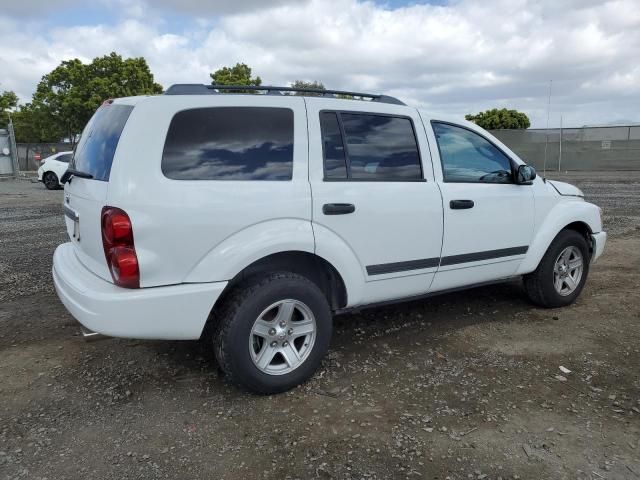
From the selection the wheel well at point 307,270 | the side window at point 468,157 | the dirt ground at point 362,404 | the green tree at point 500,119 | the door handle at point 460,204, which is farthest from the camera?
the green tree at point 500,119

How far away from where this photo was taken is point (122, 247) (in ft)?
9.30

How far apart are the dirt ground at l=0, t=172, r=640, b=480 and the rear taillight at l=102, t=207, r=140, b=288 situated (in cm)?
90

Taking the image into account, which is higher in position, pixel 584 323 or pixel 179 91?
pixel 179 91

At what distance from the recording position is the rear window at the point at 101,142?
3070 mm

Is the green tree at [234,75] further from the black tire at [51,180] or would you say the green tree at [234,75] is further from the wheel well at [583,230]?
the wheel well at [583,230]

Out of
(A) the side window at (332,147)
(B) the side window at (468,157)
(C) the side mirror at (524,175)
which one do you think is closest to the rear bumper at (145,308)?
(A) the side window at (332,147)

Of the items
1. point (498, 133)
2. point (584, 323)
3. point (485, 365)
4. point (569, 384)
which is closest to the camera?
point (569, 384)

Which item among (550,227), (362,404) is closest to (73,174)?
(362,404)

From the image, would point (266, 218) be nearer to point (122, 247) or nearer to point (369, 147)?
point (122, 247)

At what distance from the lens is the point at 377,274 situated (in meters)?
3.66

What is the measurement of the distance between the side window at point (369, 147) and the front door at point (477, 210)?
267mm

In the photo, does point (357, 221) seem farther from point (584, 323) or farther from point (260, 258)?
point (584, 323)

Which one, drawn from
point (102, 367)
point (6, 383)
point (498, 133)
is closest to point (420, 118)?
point (102, 367)

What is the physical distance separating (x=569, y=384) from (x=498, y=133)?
869 inches
